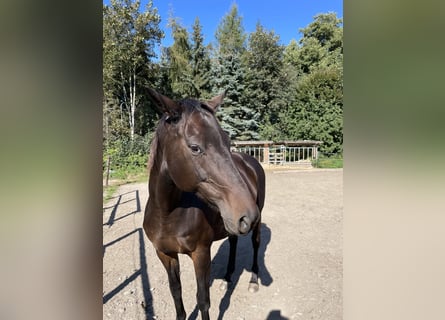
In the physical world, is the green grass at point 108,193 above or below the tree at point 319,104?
Answer: below

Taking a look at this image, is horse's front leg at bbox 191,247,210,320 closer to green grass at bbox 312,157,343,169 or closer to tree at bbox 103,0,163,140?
tree at bbox 103,0,163,140

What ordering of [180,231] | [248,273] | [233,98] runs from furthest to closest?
[233,98]
[248,273]
[180,231]

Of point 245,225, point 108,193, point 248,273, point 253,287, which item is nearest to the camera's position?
point 245,225

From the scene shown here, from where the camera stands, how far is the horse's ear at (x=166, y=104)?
1.68 m

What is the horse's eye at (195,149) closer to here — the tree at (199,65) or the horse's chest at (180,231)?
the horse's chest at (180,231)

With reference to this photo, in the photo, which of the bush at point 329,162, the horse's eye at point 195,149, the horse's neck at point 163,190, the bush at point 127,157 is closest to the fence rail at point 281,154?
the bush at point 329,162

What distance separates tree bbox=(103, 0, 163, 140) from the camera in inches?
640

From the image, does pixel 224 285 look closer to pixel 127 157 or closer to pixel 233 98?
pixel 127 157

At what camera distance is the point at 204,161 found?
5.06 ft

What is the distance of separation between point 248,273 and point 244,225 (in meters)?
3.12

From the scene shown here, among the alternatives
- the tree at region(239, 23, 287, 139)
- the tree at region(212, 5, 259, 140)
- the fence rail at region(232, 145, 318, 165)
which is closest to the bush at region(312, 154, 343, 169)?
the fence rail at region(232, 145, 318, 165)

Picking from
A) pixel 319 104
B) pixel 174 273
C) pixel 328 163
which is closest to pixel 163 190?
pixel 174 273
